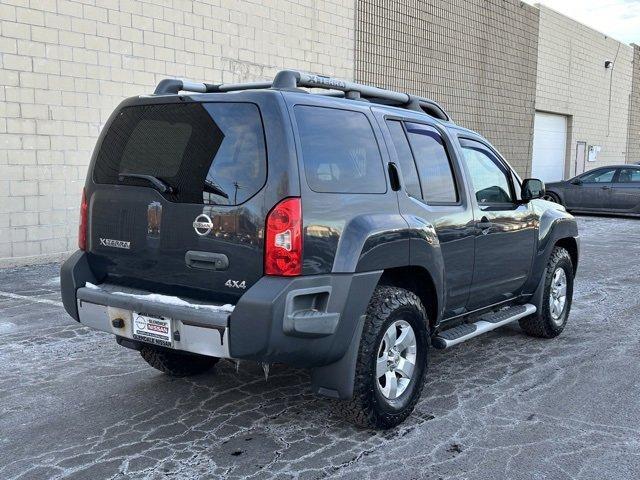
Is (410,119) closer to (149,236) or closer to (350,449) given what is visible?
(149,236)

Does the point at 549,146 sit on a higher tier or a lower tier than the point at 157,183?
higher

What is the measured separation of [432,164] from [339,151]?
1.07 metres

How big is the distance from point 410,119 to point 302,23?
955 centimetres

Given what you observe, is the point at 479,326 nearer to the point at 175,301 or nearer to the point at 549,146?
the point at 175,301

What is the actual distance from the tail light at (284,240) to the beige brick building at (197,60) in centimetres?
701

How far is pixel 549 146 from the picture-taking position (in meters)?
24.8

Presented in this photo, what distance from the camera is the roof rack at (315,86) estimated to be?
402 cm

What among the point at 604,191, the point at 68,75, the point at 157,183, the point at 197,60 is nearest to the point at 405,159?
the point at 157,183

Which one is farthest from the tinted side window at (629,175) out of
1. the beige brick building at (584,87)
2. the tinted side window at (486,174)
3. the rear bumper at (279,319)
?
the rear bumper at (279,319)

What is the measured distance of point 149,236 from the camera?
12.9ft

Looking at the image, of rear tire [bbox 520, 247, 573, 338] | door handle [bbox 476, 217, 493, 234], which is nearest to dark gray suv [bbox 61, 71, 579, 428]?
door handle [bbox 476, 217, 493, 234]

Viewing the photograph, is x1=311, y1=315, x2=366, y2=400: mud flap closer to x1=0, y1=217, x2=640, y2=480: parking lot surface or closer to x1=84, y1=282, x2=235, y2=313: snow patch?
x1=0, y1=217, x2=640, y2=480: parking lot surface

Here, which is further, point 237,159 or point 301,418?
point 301,418

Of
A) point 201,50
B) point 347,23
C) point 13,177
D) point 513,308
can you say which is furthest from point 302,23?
point 513,308
